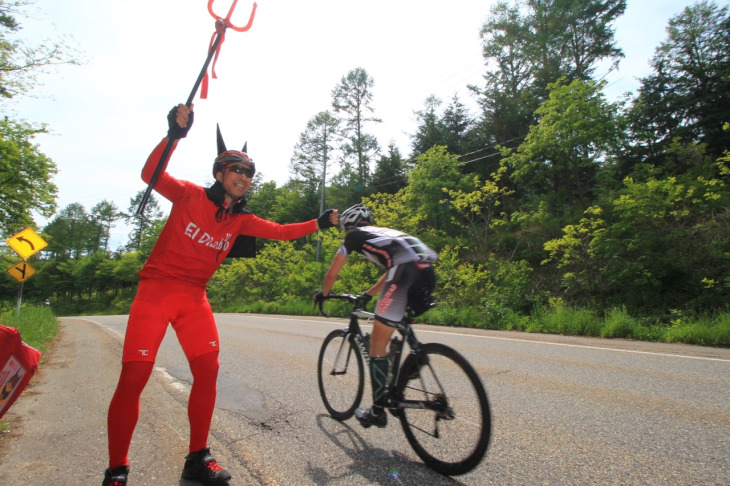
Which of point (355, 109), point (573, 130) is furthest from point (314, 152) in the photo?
point (573, 130)

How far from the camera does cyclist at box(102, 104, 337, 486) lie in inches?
89.9

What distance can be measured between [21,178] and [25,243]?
12.8 metres

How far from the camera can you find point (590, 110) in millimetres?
16031

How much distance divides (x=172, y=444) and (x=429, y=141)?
28356mm

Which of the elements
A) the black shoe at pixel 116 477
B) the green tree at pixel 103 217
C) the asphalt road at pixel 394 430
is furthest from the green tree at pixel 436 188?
the green tree at pixel 103 217

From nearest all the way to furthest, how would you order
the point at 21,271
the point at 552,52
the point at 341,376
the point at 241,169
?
the point at 241,169 < the point at 341,376 < the point at 21,271 < the point at 552,52

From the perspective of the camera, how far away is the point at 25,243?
1195 centimetres

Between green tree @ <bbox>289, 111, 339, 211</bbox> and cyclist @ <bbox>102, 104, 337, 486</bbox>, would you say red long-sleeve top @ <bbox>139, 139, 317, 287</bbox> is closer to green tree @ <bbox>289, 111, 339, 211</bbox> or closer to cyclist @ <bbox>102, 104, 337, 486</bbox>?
cyclist @ <bbox>102, 104, 337, 486</bbox>

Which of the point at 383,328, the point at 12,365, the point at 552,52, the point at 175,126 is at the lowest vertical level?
the point at 12,365

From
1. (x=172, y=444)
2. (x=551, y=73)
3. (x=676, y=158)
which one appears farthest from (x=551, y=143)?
(x=172, y=444)

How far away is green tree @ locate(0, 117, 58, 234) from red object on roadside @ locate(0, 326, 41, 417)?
2390cm

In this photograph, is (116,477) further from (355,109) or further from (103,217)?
(103,217)

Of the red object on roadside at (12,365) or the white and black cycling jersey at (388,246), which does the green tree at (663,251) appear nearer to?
the white and black cycling jersey at (388,246)

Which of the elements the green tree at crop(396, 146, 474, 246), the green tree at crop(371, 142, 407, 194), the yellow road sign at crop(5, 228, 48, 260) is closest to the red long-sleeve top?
the yellow road sign at crop(5, 228, 48, 260)
